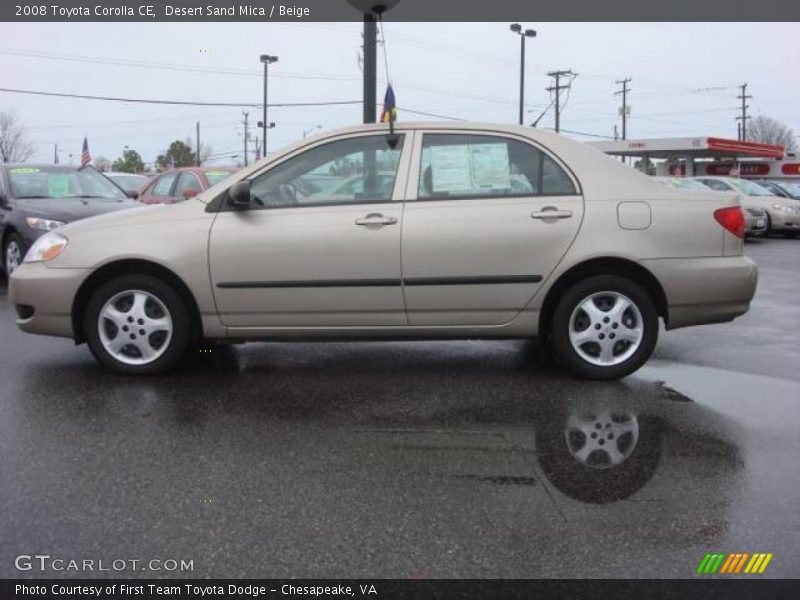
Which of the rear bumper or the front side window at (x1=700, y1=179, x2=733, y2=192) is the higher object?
the front side window at (x1=700, y1=179, x2=733, y2=192)

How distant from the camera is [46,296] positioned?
194 inches

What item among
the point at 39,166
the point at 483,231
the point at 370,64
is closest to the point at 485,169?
the point at 483,231

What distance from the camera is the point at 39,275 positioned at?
16.2ft

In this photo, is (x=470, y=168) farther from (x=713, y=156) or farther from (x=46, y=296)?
(x=713, y=156)

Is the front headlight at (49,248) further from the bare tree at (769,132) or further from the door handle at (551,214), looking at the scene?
the bare tree at (769,132)

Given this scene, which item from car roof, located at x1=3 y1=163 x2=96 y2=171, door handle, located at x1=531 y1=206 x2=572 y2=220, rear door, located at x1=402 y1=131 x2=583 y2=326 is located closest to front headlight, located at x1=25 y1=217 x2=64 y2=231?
car roof, located at x1=3 y1=163 x2=96 y2=171

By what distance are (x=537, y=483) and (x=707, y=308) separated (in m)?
2.17

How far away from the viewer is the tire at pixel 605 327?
482cm

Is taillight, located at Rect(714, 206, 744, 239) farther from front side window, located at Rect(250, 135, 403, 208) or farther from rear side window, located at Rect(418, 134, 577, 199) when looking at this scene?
front side window, located at Rect(250, 135, 403, 208)

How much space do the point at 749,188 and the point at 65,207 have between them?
16.3 metres

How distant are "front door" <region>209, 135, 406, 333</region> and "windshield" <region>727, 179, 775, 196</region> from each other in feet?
53.5

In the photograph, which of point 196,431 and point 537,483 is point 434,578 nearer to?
point 537,483

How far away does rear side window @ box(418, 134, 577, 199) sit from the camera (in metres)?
4.86
